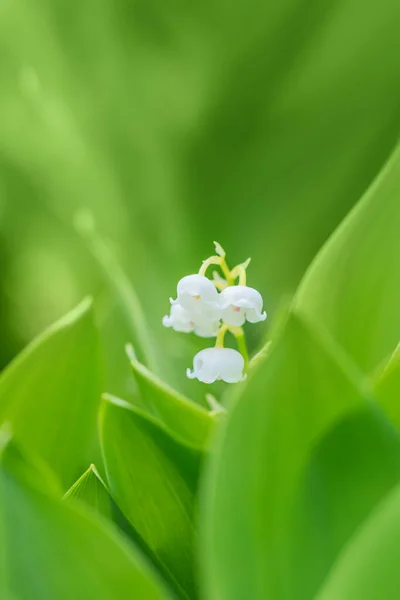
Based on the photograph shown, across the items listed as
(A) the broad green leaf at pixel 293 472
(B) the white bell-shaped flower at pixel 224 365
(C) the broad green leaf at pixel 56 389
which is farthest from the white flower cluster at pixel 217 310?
(A) the broad green leaf at pixel 293 472

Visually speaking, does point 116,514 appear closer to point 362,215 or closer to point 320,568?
point 320,568

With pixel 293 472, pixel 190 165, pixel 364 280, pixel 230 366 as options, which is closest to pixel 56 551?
pixel 293 472

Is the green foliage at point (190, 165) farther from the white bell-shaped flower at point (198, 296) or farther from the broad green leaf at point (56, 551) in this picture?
the broad green leaf at point (56, 551)

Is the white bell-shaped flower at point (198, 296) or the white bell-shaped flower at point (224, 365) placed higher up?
the white bell-shaped flower at point (198, 296)

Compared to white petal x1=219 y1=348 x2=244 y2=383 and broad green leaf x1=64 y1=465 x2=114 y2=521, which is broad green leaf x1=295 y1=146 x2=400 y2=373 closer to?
white petal x1=219 y1=348 x2=244 y2=383

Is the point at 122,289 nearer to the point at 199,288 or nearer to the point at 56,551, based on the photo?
the point at 199,288

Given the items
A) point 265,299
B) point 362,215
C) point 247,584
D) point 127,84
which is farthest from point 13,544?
point 127,84
